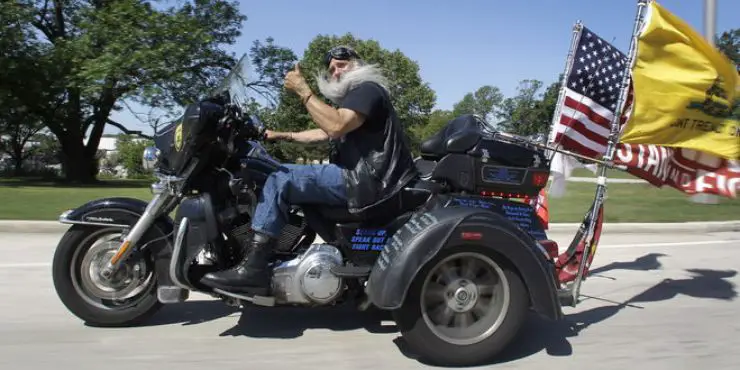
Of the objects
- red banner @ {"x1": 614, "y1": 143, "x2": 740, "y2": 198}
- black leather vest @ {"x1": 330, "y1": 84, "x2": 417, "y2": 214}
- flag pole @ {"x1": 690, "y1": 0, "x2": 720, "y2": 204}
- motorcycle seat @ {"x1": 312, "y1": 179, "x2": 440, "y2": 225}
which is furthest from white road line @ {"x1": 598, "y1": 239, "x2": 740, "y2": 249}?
black leather vest @ {"x1": 330, "y1": 84, "x2": 417, "y2": 214}

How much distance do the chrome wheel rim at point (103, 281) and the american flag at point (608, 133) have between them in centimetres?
325

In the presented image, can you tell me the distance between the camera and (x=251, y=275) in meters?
3.62

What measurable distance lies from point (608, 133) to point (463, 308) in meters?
2.03

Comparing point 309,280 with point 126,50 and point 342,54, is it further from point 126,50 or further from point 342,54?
point 126,50

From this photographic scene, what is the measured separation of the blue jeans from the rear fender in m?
0.72

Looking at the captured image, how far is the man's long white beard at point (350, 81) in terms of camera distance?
3.73 meters

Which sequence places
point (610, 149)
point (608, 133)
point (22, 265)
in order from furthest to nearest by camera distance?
point (22, 265), point (608, 133), point (610, 149)

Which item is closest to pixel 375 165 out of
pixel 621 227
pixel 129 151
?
pixel 621 227

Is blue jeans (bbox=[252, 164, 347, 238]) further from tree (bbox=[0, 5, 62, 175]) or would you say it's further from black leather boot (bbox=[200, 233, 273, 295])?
tree (bbox=[0, 5, 62, 175])

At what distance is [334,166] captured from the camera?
379 cm

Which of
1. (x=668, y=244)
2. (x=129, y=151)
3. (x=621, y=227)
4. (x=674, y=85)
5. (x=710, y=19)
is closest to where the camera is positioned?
(x=674, y=85)

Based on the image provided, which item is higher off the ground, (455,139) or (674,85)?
(674,85)

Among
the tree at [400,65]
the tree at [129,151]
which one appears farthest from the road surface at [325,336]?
the tree at [129,151]

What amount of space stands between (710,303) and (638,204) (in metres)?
8.56
